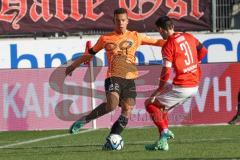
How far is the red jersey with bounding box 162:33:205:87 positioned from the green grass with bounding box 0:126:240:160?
35.6 inches

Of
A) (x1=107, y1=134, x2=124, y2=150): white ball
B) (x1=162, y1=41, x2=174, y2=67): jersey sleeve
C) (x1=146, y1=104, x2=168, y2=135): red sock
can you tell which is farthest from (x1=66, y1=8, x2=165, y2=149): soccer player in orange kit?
(x1=162, y1=41, x2=174, y2=67): jersey sleeve

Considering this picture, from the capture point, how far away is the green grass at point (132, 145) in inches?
371

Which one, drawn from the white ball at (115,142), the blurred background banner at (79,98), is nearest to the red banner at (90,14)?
the blurred background banner at (79,98)

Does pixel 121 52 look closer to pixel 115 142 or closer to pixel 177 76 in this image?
pixel 177 76

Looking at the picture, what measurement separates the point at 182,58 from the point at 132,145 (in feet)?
5.92

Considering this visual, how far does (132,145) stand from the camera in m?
11.1

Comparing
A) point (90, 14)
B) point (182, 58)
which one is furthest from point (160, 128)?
point (90, 14)

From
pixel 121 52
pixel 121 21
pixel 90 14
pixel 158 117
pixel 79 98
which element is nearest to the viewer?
pixel 158 117

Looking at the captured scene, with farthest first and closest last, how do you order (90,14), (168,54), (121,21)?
(90,14) < (121,21) < (168,54)

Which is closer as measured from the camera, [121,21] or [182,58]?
[182,58]

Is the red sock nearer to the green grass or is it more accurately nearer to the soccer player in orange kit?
the green grass

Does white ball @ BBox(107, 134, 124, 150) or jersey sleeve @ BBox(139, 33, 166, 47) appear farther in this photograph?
jersey sleeve @ BBox(139, 33, 166, 47)

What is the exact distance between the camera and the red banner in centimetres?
1823

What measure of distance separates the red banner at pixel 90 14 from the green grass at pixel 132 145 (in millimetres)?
4060
